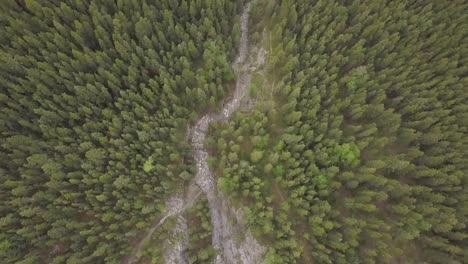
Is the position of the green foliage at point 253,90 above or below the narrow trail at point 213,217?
above

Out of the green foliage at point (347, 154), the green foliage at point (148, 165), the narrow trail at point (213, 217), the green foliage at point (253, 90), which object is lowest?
the green foliage at point (347, 154)

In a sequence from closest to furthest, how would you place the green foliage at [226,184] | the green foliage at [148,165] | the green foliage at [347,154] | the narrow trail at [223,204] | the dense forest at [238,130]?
the dense forest at [238,130], the green foliage at [148,165], the green foliage at [347,154], the green foliage at [226,184], the narrow trail at [223,204]

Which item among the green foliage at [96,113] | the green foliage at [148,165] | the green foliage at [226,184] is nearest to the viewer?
the green foliage at [96,113]

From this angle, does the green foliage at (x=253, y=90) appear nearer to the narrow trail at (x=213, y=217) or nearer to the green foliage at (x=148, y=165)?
the narrow trail at (x=213, y=217)

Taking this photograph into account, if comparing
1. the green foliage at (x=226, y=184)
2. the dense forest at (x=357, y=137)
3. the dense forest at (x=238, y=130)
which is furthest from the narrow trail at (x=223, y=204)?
the green foliage at (x=226, y=184)

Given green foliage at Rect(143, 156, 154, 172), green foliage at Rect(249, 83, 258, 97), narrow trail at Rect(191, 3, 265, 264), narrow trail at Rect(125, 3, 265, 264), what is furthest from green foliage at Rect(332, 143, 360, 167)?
green foliage at Rect(143, 156, 154, 172)

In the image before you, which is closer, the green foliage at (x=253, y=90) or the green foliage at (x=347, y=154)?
the green foliage at (x=347, y=154)

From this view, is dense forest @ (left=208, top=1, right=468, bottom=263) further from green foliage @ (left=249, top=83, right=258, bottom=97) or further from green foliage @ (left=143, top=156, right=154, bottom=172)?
green foliage @ (left=143, top=156, right=154, bottom=172)

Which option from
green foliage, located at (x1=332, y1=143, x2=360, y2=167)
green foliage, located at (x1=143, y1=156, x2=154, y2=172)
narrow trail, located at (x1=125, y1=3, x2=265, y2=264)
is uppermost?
green foliage, located at (x1=143, y1=156, x2=154, y2=172)

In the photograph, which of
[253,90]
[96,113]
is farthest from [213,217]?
[96,113]
